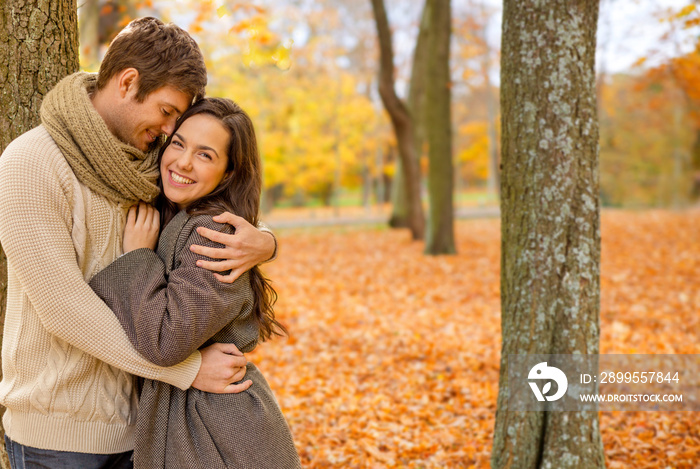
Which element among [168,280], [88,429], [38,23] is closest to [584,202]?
[168,280]

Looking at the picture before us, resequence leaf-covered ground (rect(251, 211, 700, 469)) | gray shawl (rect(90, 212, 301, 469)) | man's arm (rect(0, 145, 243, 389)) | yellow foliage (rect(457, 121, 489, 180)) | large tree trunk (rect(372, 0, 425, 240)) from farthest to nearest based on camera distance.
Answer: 1. yellow foliage (rect(457, 121, 489, 180))
2. large tree trunk (rect(372, 0, 425, 240))
3. leaf-covered ground (rect(251, 211, 700, 469))
4. gray shawl (rect(90, 212, 301, 469))
5. man's arm (rect(0, 145, 243, 389))

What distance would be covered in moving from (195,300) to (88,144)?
625mm

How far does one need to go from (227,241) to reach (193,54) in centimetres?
68

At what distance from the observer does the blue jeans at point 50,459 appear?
1865 mm

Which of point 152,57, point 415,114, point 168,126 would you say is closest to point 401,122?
point 415,114

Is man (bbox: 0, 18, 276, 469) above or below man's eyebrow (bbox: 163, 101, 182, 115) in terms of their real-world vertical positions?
below

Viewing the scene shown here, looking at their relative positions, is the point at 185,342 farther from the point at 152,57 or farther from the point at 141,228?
the point at 152,57

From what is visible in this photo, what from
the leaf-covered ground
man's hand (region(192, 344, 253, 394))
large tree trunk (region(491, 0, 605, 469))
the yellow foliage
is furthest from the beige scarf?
the yellow foliage

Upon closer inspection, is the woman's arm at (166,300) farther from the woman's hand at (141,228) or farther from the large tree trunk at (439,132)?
the large tree trunk at (439,132)

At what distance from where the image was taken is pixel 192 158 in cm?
208

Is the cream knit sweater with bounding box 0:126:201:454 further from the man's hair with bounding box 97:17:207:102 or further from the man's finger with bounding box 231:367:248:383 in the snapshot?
the man's hair with bounding box 97:17:207:102

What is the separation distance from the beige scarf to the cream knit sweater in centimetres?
4

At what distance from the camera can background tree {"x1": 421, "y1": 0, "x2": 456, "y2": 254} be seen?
1144 cm

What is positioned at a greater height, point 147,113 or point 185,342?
point 147,113
